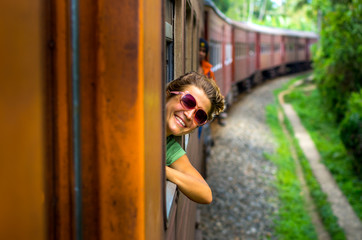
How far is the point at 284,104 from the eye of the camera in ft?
63.9

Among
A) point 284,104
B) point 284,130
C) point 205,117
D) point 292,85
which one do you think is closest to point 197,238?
point 205,117

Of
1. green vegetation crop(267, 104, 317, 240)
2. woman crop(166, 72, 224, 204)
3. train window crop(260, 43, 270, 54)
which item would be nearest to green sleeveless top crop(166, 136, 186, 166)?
woman crop(166, 72, 224, 204)

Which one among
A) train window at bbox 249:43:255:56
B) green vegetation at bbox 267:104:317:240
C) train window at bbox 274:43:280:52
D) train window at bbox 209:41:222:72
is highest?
train window at bbox 209:41:222:72

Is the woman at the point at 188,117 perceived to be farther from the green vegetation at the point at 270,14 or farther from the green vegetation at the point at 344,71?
the green vegetation at the point at 270,14

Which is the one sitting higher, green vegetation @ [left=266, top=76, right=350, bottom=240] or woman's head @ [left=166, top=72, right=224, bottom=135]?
woman's head @ [left=166, top=72, right=224, bottom=135]

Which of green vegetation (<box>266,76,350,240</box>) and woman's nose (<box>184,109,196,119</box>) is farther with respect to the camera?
green vegetation (<box>266,76,350,240</box>)

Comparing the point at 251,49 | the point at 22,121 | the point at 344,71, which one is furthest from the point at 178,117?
the point at 251,49

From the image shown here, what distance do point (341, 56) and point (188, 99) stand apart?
1253 centimetres

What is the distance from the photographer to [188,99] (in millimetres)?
1814

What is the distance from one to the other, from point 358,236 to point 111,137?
6.48 m

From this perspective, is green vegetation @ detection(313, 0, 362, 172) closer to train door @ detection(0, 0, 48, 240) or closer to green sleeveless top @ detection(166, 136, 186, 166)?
green sleeveless top @ detection(166, 136, 186, 166)

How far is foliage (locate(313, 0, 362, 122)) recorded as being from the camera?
1237 centimetres

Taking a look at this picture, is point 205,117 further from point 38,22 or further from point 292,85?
point 292,85

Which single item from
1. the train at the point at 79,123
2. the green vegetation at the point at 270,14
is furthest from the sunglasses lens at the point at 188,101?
the green vegetation at the point at 270,14
